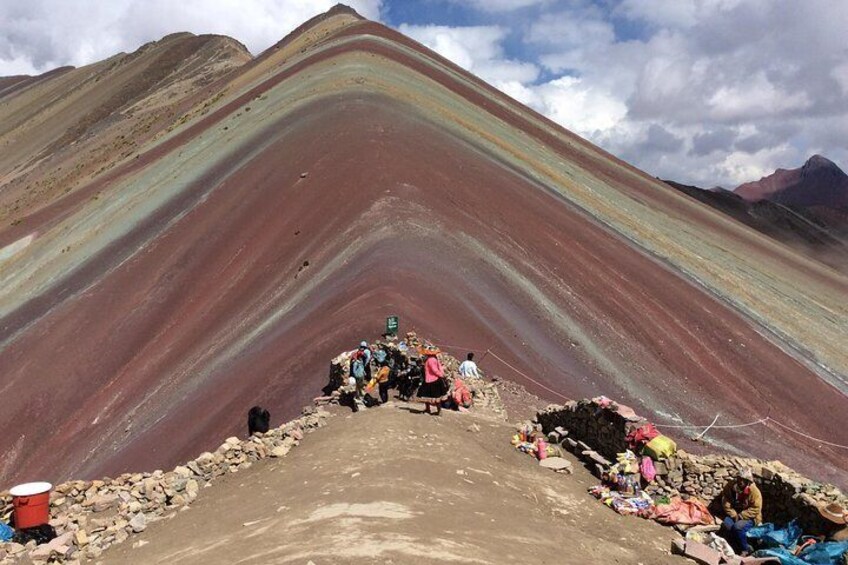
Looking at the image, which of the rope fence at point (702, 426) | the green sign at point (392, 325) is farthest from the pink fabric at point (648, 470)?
the green sign at point (392, 325)

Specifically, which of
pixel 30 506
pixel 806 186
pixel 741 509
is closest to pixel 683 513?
pixel 741 509

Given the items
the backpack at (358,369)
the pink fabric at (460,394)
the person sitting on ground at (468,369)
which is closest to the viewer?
the backpack at (358,369)

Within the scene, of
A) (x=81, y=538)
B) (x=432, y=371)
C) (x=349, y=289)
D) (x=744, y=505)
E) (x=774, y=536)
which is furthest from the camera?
(x=349, y=289)

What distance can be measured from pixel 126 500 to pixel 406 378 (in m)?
5.50

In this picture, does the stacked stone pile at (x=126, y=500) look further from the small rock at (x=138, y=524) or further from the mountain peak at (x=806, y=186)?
the mountain peak at (x=806, y=186)

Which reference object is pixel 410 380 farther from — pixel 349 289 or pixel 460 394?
pixel 349 289

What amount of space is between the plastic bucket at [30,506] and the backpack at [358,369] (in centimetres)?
539

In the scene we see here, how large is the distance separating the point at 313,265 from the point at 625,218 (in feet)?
70.9

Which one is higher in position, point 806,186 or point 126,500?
point 806,186

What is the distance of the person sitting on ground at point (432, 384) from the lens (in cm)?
1228

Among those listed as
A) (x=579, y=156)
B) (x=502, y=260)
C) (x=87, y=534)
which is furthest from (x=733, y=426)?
(x=579, y=156)

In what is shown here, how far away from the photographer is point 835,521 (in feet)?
27.9

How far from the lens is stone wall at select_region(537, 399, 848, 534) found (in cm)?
933

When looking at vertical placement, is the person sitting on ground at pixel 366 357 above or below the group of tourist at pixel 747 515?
above
